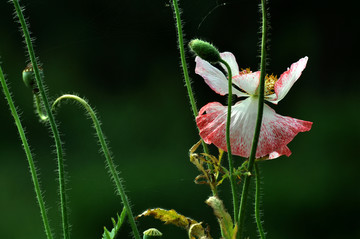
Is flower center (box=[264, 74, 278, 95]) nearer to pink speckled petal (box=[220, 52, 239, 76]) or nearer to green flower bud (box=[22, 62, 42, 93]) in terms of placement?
pink speckled petal (box=[220, 52, 239, 76])

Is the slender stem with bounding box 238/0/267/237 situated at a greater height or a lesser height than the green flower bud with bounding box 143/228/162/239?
greater

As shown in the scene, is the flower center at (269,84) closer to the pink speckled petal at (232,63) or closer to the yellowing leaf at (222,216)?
the pink speckled petal at (232,63)

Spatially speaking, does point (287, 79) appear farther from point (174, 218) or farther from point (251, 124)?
point (174, 218)

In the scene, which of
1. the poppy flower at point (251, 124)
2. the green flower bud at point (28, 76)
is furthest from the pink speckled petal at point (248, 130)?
the green flower bud at point (28, 76)

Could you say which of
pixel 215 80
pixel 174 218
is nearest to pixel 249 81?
pixel 215 80

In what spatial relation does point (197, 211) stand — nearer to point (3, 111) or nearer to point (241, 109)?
point (3, 111)

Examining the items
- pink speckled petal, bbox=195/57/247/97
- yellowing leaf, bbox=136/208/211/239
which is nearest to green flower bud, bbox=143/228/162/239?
yellowing leaf, bbox=136/208/211/239
